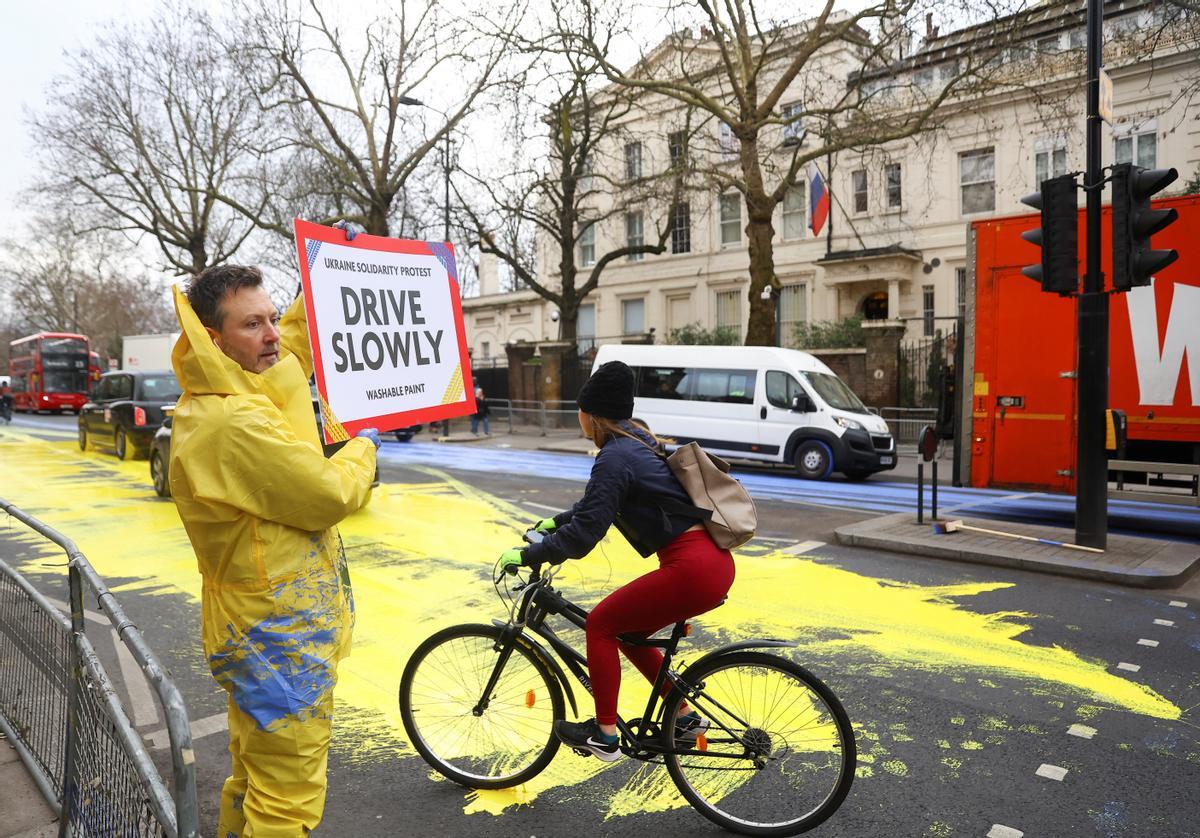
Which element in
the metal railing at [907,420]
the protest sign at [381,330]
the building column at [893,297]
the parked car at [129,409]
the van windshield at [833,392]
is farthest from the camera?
the building column at [893,297]

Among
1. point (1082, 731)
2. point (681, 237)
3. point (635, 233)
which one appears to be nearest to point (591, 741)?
point (1082, 731)

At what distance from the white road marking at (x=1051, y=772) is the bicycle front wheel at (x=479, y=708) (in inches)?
88.6

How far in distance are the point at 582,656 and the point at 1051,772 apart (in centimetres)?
226

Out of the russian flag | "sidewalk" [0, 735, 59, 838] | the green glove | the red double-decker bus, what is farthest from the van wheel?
the red double-decker bus

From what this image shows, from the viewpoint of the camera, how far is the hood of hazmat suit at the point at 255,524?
→ 2.34 meters

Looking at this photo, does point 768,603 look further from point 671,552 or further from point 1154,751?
point 671,552

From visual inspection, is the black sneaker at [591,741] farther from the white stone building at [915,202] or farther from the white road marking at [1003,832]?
A: the white stone building at [915,202]

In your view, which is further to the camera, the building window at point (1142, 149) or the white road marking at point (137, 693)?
the building window at point (1142, 149)

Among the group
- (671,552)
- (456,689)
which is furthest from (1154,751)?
(456,689)

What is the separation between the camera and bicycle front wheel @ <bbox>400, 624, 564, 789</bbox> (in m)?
3.68

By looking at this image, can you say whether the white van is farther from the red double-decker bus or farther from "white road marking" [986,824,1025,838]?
the red double-decker bus

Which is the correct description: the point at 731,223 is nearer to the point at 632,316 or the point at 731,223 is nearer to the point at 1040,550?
the point at 632,316

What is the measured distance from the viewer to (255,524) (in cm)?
240

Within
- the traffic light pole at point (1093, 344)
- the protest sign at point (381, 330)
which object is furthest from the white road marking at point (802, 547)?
the protest sign at point (381, 330)
